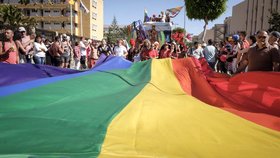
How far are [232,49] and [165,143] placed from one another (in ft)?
27.5

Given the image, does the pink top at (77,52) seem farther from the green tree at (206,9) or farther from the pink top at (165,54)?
the green tree at (206,9)

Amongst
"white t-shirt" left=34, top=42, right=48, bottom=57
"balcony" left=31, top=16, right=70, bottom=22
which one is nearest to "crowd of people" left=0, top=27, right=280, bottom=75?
→ "white t-shirt" left=34, top=42, right=48, bottom=57

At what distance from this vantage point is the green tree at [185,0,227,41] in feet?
87.9

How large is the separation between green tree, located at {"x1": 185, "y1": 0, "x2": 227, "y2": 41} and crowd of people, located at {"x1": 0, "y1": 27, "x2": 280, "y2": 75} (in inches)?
468

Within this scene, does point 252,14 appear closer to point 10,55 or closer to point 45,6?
point 45,6

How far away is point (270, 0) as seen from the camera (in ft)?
132

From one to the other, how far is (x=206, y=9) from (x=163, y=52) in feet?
59.7

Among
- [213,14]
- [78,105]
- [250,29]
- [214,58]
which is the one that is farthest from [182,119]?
[250,29]

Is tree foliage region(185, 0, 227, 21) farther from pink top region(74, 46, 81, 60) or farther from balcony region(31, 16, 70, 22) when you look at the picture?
balcony region(31, 16, 70, 22)

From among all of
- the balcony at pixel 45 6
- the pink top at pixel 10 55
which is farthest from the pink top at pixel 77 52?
the balcony at pixel 45 6

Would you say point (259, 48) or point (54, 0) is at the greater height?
point (54, 0)

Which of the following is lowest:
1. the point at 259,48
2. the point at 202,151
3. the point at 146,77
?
the point at 202,151

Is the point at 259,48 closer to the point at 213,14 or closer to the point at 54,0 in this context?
the point at 213,14

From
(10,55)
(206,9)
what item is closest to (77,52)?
(10,55)
